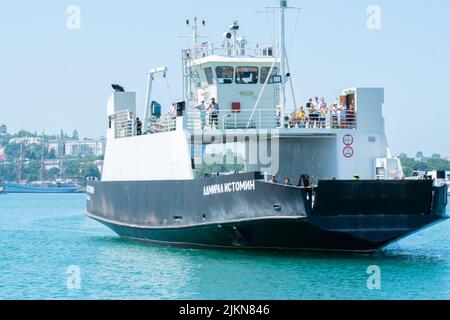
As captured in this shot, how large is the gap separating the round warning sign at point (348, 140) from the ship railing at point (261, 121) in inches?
11.7

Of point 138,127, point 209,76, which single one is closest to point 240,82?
point 209,76

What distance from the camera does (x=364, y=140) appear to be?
2359 cm

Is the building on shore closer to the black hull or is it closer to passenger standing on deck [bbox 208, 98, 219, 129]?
passenger standing on deck [bbox 208, 98, 219, 129]

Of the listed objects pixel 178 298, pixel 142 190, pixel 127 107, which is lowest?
pixel 178 298

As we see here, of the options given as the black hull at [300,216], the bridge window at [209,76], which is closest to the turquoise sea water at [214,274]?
the black hull at [300,216]

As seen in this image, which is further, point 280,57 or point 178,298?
point 280,57

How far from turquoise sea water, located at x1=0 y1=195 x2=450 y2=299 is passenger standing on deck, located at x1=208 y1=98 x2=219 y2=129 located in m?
2.91

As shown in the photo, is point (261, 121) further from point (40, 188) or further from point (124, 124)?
point (40, 188)

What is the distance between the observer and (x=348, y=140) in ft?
77.4

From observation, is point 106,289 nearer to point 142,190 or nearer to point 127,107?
point 142,190

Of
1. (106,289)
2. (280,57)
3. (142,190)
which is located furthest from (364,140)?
(106,289)

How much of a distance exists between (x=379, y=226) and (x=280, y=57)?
5.26 m

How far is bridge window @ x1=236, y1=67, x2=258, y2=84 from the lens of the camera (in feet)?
84.8

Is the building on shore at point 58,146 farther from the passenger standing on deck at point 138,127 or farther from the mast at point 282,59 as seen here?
A: the mast at point 282,59
